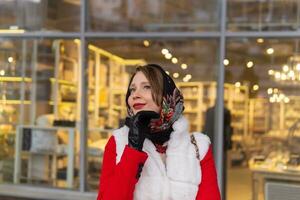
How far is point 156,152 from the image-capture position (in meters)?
2.32

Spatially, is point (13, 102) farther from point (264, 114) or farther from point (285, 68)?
point (285, 68)

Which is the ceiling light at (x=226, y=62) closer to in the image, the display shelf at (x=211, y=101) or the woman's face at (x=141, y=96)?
the display shelf at (x=211, y=101)

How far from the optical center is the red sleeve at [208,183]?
227 cm

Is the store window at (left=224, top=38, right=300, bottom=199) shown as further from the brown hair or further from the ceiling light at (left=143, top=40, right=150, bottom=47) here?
the brown hair

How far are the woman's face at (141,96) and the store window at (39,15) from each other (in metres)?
3.68

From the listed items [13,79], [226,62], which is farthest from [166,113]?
[13,79]

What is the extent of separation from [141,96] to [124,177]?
0.36 metres

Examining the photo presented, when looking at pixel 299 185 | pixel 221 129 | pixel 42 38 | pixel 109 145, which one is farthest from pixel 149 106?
pixel 42 38

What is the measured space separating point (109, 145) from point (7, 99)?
13.7ft

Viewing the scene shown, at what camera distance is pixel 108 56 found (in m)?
5.91

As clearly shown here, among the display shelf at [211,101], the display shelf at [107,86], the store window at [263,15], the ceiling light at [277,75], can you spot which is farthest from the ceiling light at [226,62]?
the display shelf at [107,86]

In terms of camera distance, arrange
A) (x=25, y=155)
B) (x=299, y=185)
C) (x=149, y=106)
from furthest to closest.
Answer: (x=25, y=155)
(x=299, y=185)
(x=149, y=106)

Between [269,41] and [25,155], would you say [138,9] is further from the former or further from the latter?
[25,155]

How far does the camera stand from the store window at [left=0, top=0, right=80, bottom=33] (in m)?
5.87
